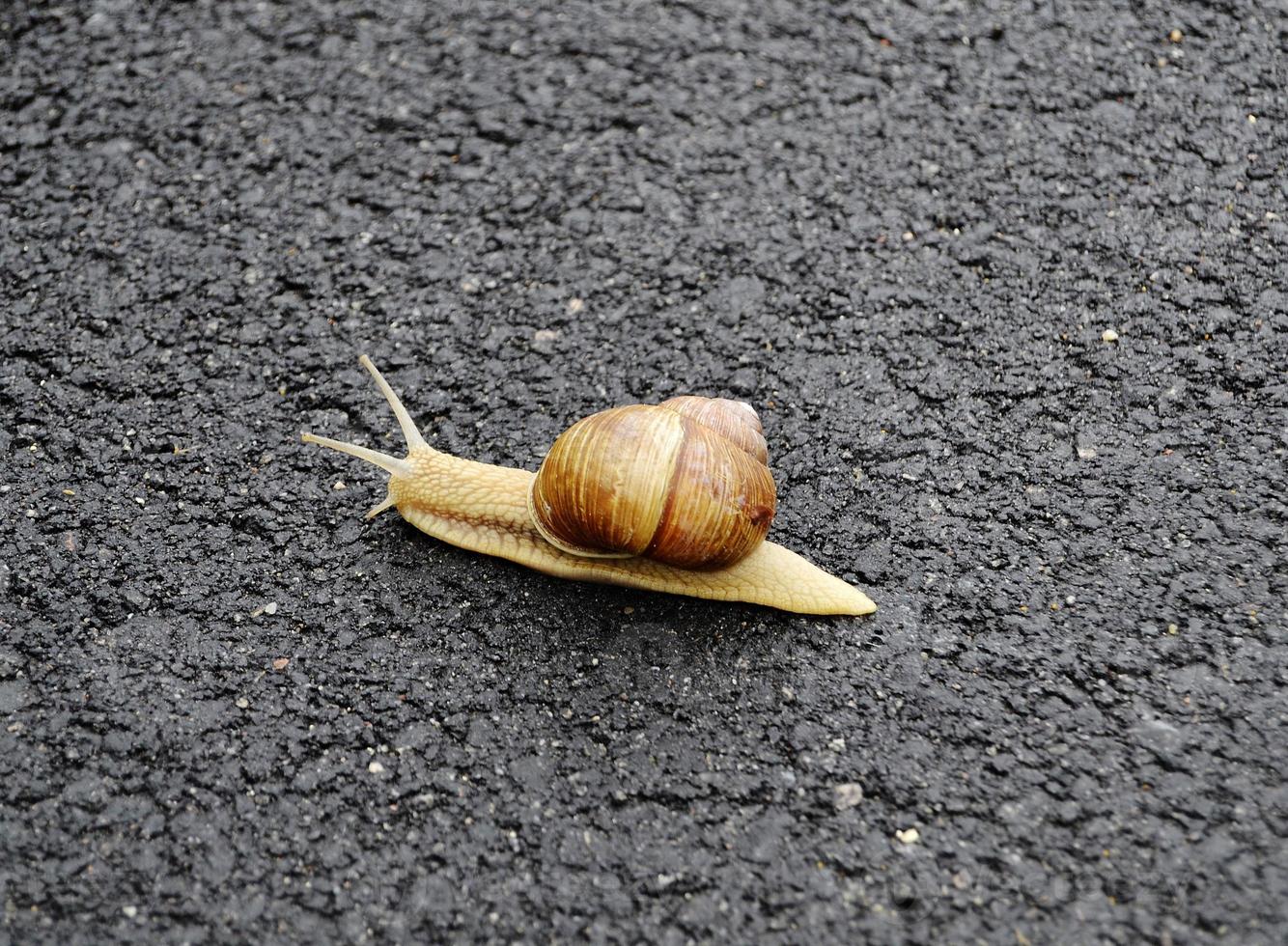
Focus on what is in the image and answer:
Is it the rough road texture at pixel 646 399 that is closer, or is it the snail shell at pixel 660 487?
the rough road texture at pixel 646 399

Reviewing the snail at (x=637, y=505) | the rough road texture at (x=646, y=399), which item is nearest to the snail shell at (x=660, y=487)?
the snail at (x=637, y=505)

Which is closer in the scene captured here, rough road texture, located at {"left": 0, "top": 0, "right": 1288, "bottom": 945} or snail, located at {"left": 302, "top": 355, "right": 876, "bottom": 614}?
rough road texture, located at {"left": 0, "top": 0, "right": 1288, "bottom": 945}

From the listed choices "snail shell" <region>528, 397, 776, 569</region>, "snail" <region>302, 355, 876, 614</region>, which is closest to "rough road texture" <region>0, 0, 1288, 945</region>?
Result: "snail" <region>302, 355, 876, 614</region>

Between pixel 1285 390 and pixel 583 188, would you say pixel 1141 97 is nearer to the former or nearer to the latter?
pixel 1285 390

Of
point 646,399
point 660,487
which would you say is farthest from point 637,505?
point 646,399

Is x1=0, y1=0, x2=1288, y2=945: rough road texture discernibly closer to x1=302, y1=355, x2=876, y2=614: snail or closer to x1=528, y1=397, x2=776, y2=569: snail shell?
x1=302, y1=355, x2=876, y2=614: snail

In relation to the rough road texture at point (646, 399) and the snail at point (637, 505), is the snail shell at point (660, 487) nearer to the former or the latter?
the snail at point (637, 505)
